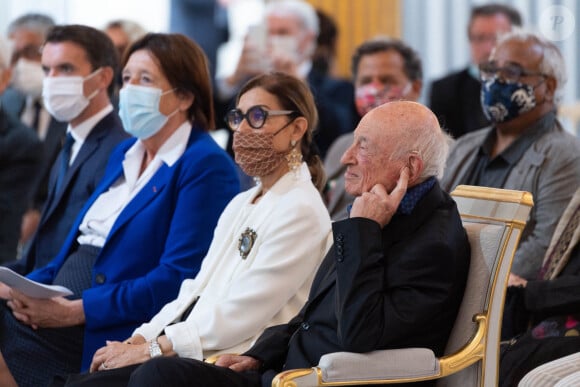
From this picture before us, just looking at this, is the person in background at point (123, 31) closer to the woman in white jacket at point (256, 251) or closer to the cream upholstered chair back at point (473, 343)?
the woman in white jacket at point (256, 251)

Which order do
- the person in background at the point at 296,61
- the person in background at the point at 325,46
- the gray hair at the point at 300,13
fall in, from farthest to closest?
the person in background at the point at 325,46 < the gray hair at the point at 300,13 < the person in background at the point at 296,61

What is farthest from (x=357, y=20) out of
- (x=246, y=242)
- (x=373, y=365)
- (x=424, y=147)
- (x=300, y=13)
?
(x=373, y=365)

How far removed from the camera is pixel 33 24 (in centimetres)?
691

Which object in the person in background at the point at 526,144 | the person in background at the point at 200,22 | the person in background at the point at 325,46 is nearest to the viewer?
the person in background at the point at 526,144

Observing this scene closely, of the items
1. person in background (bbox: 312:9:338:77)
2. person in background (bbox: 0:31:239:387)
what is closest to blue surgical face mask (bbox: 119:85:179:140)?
person in background (bbox: 0:31:239:387)

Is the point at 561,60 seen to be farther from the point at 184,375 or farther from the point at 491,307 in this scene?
the point at 184,375

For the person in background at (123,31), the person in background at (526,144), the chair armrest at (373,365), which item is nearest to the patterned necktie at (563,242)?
the person in background at (526,144)

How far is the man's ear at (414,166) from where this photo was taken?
9.99ft

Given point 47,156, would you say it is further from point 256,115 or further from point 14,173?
point 256,115

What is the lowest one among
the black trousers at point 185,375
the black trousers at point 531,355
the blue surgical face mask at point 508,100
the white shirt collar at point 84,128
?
the black trousers at point 531,355

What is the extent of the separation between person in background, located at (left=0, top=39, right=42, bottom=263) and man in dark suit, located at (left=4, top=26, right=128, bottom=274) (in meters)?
0.66

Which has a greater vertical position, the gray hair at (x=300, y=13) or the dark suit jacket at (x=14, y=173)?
the gray hair at (x=300, y=13)

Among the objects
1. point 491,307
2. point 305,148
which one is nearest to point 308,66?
point 305,148

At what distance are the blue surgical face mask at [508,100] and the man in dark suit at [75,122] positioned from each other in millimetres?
1623
